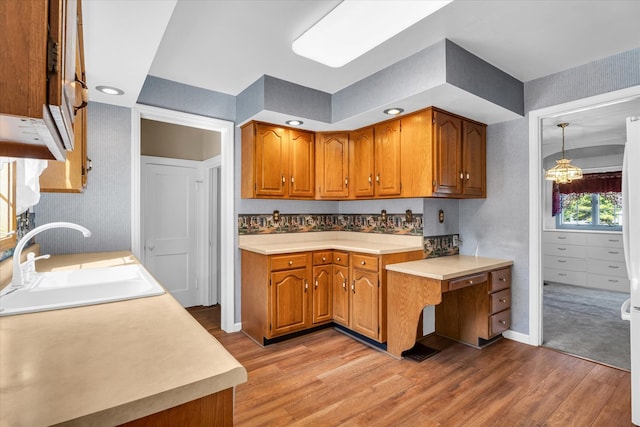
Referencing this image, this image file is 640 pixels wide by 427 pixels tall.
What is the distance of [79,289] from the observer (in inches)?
61.7

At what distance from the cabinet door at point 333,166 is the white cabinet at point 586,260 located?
14.3 ft

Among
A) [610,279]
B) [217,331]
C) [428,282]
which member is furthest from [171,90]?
[610,279]

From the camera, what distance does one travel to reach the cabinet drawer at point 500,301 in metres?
2.95

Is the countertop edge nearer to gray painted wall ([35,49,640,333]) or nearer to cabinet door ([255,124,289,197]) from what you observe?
gray painted wall ([35,49,640,333])

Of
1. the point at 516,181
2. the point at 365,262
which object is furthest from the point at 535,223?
the point at 365,262

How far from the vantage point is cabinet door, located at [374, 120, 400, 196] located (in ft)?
10.4

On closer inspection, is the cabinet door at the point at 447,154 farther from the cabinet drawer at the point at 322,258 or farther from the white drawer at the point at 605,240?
the white drawer at the point at 605,240

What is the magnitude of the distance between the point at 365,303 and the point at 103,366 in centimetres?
253

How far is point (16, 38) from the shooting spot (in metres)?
0.46

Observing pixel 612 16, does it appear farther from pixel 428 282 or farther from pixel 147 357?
pixel 147 357

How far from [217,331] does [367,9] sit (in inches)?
126

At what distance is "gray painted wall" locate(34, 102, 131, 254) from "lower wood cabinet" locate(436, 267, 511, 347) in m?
2.89

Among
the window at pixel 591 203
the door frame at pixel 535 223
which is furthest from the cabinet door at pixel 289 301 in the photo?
the window at pixel 591 203

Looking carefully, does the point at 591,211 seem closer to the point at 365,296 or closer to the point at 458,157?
the point at 458,157
